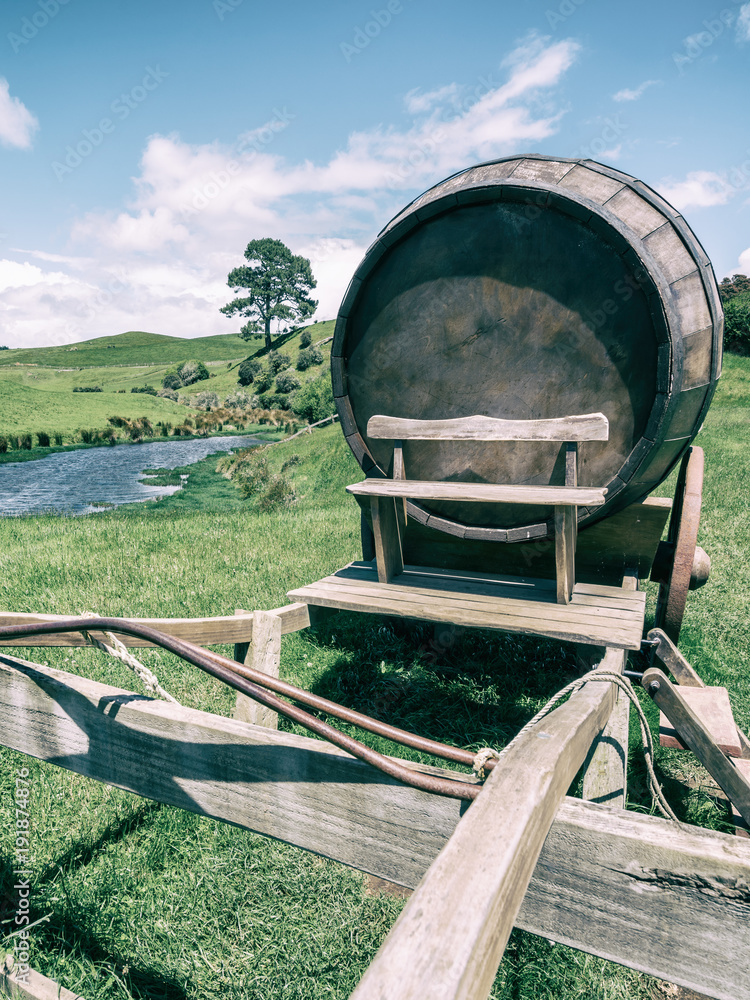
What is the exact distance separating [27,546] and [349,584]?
Answer: 641cm

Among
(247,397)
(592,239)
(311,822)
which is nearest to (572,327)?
(592,239)

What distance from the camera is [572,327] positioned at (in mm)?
2721

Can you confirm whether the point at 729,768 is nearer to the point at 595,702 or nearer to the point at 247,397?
the point at 595,702

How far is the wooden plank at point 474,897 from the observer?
57 centimetres

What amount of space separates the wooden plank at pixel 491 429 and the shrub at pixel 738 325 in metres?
26.2

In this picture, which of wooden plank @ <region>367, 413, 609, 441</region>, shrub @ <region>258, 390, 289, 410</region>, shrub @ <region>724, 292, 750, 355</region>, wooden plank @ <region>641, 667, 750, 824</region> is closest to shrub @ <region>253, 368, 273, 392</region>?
shrub @ <region>258, 390, 289, 410</region>

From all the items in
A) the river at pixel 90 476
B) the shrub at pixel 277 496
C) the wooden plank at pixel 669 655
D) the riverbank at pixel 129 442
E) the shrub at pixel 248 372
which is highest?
the shrub at pixel 248 372

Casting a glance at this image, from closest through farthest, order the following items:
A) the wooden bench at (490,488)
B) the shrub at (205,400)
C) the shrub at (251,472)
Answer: the wooden bench at (490,488), the shrub at (251,472), the shrub at (205,400)

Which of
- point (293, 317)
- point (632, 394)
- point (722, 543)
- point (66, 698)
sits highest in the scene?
point (293, 317)

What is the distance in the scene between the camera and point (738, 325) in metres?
24.6

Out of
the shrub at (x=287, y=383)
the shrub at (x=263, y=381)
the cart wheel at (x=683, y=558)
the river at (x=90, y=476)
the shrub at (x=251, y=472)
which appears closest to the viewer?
the cart wheel at (x=683, y=558)

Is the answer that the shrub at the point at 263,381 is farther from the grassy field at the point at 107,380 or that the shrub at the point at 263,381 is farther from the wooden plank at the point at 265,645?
the wooden plank at the point at 265,645

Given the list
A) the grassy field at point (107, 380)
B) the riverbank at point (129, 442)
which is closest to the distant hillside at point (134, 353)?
the grassy field at point (107, 380)

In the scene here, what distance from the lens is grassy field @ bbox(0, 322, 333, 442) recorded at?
28.9 meters
